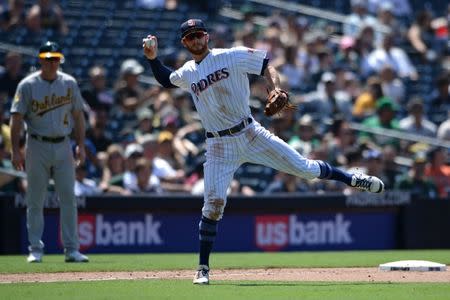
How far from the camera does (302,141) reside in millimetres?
15508

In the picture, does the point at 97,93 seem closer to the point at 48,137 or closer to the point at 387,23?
the point at 48,137

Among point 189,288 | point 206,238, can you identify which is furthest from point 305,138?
point 189,288

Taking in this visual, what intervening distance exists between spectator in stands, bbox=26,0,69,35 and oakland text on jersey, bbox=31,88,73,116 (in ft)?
19.6

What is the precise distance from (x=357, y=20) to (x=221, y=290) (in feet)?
43.0

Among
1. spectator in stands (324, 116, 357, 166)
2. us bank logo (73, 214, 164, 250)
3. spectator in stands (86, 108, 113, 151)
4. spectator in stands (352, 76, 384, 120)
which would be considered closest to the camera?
us bank logo (73, 214, 164, 250)

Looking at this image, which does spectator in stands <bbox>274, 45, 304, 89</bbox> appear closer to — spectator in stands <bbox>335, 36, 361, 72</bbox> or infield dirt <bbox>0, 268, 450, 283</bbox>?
spectator in stands <bbox>335, 36, 361, 72</bbox>

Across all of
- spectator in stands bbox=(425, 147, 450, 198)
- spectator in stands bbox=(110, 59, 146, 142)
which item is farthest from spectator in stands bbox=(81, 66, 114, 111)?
spectator in stands bbox=(425, 147, 450, 198)

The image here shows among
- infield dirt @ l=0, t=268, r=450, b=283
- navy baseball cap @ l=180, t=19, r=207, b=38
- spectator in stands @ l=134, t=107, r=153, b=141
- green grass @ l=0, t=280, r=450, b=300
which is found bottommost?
green grass @ l=0, t=280, r=450, b=300

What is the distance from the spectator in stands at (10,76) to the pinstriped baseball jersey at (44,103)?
388cm

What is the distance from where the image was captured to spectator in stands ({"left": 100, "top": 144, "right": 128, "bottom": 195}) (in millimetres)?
14008

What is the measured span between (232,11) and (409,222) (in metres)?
6.87

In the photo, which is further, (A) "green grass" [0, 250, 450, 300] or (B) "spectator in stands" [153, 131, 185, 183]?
(B) "spectator in stands" [153, 131, 185, 183]

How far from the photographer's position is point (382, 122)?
16.9m

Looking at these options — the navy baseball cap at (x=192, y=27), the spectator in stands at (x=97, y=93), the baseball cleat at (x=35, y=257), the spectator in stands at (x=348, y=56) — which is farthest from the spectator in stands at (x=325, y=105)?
the navy baseball cap at (x=192, y=27)
